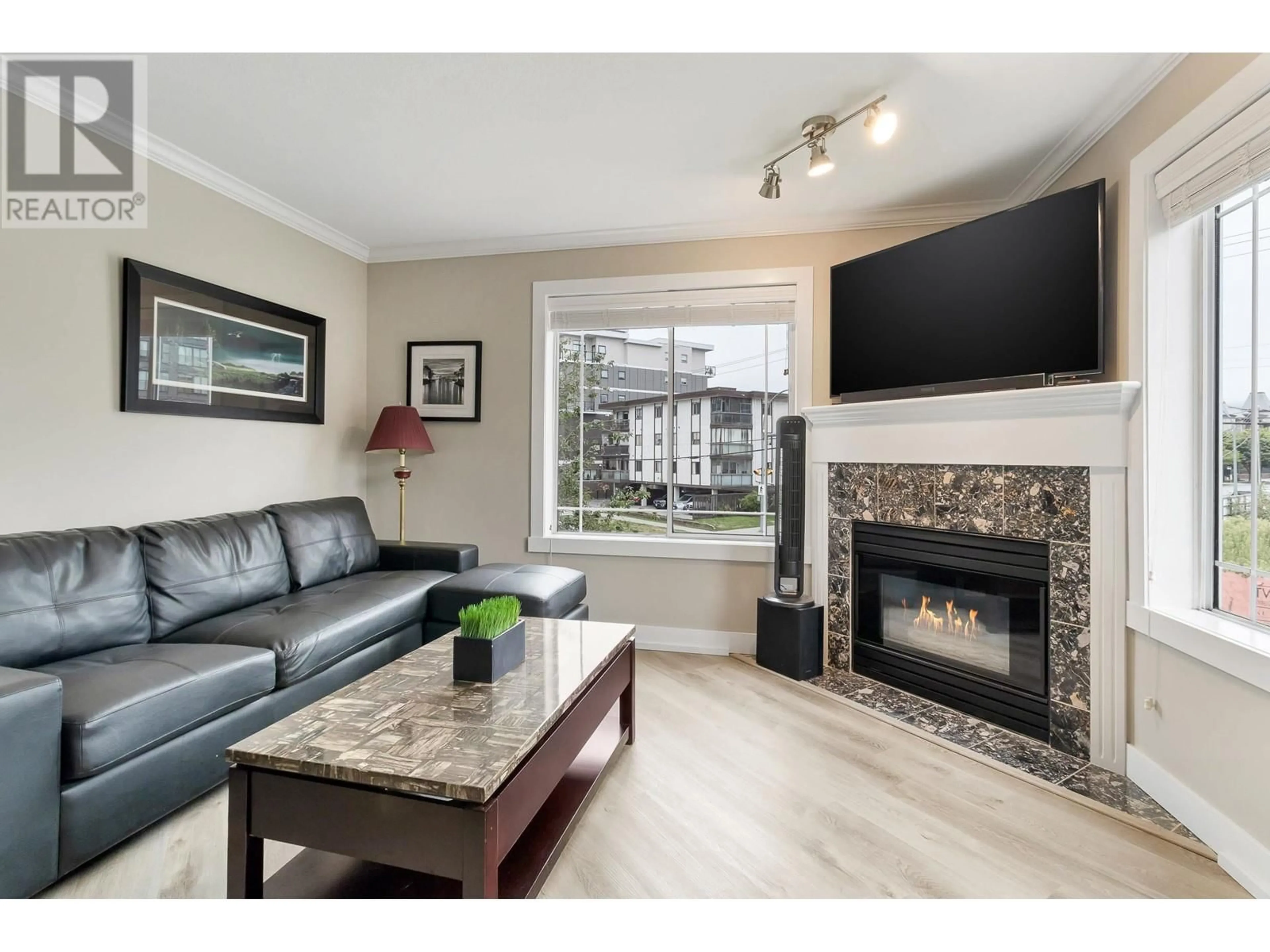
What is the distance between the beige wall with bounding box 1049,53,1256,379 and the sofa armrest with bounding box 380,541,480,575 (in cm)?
318

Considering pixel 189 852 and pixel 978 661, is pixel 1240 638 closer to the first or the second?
pixel 978 661

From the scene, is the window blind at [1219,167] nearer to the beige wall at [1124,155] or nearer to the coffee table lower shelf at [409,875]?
the beige wall at [1124,155]

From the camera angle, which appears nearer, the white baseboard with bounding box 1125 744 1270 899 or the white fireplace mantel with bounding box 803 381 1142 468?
the white baseboard with bounding box 1125 744 1270 899

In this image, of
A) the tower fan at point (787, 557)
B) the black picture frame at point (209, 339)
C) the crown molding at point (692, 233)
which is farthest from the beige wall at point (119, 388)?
the tower fan at point (787, 557)

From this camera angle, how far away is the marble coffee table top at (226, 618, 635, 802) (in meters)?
1.25

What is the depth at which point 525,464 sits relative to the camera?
3910 millimetres

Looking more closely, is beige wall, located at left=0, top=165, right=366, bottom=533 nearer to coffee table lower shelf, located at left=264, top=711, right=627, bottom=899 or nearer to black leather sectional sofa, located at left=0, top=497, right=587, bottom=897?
black leather sectional sofa, located at left=0, top=497, right=587, bottom=897

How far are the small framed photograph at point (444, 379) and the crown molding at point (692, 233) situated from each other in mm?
586

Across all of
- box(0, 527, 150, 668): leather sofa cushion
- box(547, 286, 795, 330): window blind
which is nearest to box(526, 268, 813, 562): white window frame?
box(547, 286, 795, 330): window blind

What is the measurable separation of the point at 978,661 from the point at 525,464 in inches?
106

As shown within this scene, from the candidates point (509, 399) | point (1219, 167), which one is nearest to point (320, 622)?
point (509, 399)

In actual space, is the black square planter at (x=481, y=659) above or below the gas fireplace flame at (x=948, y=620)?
above

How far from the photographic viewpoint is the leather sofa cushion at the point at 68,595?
6.31 feet
